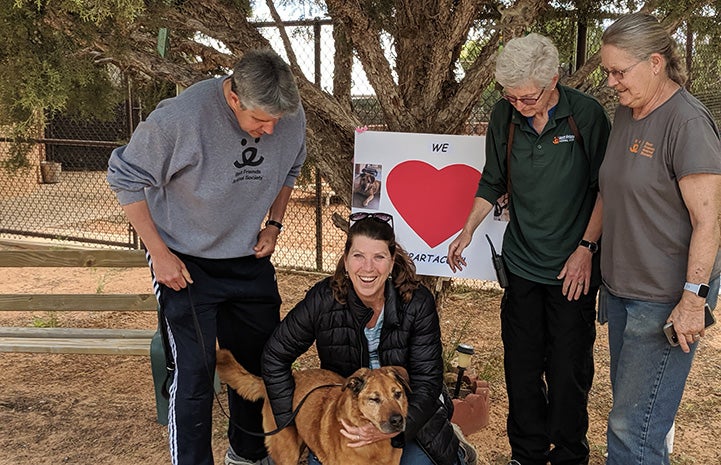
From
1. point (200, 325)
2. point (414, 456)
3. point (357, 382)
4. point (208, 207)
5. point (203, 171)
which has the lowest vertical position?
point (414, 456)

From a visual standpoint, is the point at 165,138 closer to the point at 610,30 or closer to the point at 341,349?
the point at 341,349

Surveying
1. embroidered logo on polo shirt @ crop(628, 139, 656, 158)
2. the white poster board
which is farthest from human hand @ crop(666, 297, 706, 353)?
the white poster board

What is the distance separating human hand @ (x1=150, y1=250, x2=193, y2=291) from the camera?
8.63ft

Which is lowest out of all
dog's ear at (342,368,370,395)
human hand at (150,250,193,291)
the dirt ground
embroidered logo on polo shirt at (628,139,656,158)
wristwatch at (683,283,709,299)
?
the dirt ground

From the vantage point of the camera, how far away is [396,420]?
2.45 metres

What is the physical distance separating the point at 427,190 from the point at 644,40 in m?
1.71

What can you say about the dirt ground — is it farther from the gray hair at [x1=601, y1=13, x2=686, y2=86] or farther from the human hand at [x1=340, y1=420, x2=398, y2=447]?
the gray hair at [x1=601, y1=13, x2=686, y2=86]

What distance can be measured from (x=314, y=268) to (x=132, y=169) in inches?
198

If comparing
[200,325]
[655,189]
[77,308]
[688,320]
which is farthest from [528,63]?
Result: [77,308]

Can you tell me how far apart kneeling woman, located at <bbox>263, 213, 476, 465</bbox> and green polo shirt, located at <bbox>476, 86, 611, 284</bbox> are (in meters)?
0.53

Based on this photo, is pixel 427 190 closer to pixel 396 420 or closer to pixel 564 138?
pixel 564 138

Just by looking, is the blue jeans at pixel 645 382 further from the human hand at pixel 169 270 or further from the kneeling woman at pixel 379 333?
the human hand at pixel 169 270

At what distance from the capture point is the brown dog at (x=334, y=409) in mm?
2498

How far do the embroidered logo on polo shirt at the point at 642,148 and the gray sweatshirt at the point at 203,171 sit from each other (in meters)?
1.30
